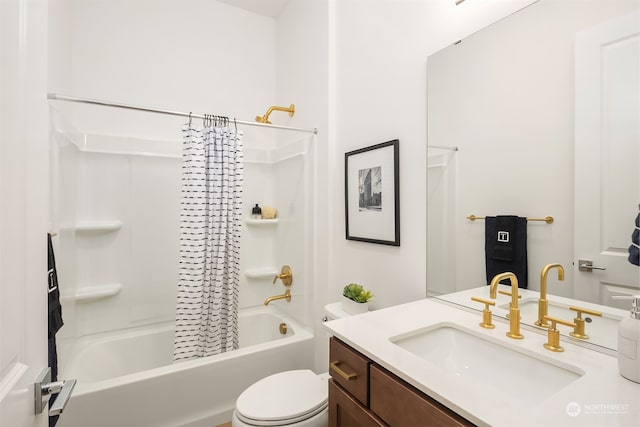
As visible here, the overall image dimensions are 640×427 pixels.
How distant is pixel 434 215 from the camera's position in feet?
4.37

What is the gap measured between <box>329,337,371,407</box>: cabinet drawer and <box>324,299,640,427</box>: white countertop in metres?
0.04

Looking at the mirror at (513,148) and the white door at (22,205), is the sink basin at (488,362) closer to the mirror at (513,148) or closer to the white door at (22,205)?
the mirror at (513,148)

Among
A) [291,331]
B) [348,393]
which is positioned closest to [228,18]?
[291,331]

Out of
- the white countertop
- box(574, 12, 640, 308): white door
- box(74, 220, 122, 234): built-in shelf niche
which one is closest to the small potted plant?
the white countertop

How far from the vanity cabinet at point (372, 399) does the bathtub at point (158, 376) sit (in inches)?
36.0

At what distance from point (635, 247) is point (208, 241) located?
1851mm

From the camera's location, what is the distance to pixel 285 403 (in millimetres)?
1283

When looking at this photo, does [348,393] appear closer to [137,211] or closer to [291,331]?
[291,331]

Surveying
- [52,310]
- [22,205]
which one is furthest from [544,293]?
[52,310]

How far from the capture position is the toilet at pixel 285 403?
120 cm

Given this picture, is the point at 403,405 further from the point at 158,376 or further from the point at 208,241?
the point at 208,241

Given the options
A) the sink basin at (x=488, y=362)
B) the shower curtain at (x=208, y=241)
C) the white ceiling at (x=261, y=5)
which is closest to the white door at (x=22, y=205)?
the sink basin at (x=488, y=362)

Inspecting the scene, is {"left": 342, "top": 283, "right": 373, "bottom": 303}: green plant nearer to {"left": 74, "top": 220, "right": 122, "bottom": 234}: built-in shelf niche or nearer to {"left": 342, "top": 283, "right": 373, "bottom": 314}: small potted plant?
{"left": 342, "top": 283, "right": 373, "bottom": 314}: small potted plant

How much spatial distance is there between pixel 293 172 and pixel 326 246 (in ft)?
2.29
